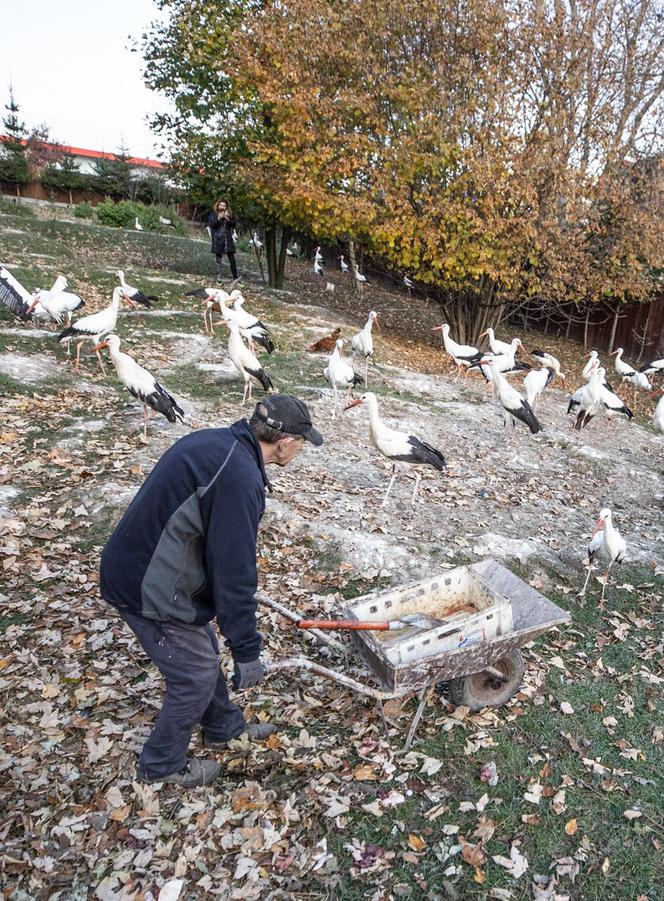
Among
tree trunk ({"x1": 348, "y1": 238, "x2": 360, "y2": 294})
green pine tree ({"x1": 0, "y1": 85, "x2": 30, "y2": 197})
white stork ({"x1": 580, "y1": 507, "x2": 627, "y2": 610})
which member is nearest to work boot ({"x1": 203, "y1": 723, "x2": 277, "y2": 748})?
white stork ({"x1": 580, "y1": 507, "x2": 627, "y2": 610})

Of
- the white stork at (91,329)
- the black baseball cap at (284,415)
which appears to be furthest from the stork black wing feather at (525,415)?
the black baseball cap at (284,415)

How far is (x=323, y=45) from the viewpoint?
52.6 feet

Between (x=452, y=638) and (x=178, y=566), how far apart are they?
2140mm

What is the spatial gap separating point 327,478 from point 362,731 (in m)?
4.53

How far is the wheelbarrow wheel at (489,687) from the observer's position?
15.1 ft

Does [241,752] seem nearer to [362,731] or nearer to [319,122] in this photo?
[362,731]

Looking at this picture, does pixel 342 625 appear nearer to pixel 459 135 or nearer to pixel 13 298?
Answer: pixel 13 298

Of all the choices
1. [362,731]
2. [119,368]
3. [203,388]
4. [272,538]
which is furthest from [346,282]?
[362,731]

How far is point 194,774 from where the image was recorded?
12.3 ft

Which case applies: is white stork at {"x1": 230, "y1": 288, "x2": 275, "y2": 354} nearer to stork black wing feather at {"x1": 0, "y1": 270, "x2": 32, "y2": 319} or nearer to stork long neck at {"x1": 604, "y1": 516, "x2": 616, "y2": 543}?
stork black wing feather at {"x1": 0, "y1": 270, "x2": 32, "y2": 319}

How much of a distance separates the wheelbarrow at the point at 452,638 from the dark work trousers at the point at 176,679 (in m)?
0.51

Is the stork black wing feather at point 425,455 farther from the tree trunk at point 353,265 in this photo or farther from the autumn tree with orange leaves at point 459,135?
the tree trunk at point 353,265

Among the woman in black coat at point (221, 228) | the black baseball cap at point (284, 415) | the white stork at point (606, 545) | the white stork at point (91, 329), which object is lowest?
the white stork at point (606, 545)

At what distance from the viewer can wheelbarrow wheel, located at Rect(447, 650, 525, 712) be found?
4.61m
